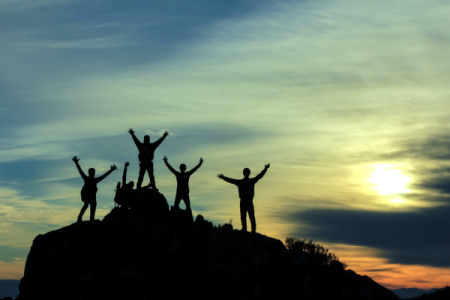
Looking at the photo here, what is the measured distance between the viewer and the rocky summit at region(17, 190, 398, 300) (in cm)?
2184

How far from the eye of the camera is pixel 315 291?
70.9 feet

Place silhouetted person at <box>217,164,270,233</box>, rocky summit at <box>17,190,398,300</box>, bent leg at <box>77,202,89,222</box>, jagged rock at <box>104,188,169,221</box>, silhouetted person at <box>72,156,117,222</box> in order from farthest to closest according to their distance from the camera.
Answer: jagged rock at <box>104,188,169,221</box>
bent leg at <box>77,202,89,222</box>
silhouetted person at <box>72,156,117,222</box>
silhouetted person at <box>217,164,270,233</box>
rocky summit at <box>17,190,398,300</box>

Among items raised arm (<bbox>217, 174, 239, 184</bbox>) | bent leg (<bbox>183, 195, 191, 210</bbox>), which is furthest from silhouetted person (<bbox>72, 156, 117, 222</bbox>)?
raised arm (<bbox>217, 174, 239, 184</bbox>)

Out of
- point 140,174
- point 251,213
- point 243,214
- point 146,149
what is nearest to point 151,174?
point 140,174

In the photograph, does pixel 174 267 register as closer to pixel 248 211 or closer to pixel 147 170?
pixel 248 211

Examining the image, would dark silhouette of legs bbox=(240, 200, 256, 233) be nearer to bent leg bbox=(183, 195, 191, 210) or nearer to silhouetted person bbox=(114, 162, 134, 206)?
bent leg bbox=(183, 195, 191, 210)

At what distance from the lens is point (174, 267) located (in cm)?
2317

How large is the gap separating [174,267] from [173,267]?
0.05m

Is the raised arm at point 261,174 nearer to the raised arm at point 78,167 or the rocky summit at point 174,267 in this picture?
the rocky summit at point 174,267

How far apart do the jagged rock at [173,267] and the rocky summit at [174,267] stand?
5cm

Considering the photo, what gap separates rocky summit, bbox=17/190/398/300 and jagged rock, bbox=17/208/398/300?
0.05 meters

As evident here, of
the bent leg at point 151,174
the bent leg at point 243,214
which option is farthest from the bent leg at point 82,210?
the bent leg at point 243,214

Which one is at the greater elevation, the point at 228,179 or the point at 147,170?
the point at 147,170

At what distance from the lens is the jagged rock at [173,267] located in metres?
21.8
